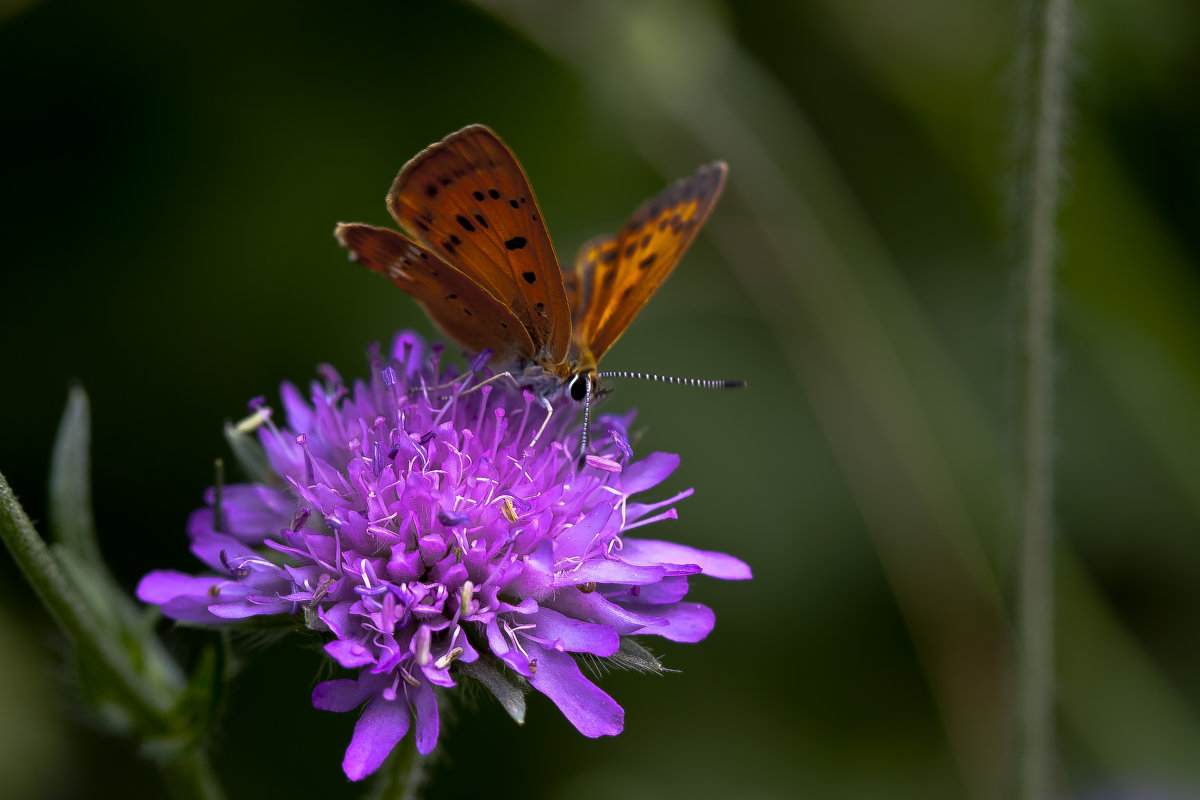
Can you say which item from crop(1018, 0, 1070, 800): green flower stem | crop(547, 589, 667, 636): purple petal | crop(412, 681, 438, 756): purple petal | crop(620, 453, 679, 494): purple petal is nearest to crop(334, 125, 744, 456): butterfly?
crop(620, 453, 679, 494): purple petal

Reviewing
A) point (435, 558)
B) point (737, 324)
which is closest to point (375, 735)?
point (435, 558)

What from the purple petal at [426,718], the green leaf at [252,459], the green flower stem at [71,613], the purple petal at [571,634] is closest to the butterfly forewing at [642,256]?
the purple petal at [571,634]

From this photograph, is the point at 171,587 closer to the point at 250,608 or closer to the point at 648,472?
the point at 250,608

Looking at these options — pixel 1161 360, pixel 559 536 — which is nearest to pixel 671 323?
pixel 1161 360

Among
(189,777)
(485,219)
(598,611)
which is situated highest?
(485,219)

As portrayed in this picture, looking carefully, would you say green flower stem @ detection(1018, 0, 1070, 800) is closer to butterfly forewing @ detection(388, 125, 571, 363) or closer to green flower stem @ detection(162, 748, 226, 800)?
butterfly forewing @ detection(388, 125, 571, 363)

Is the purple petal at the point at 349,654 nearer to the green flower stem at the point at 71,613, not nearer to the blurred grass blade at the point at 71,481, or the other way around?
the green flower stem at the point at 71,613
